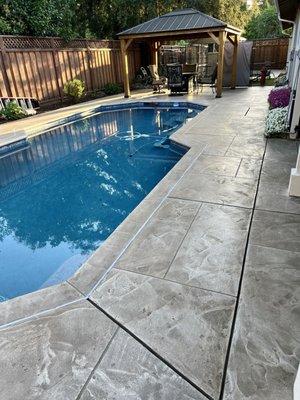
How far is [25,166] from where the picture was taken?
611cm

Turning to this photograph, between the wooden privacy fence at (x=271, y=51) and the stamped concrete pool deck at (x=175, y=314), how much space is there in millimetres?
18378

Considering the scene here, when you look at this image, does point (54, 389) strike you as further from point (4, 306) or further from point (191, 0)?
point (191, 0)

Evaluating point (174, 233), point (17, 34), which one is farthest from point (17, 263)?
point (17, 34)

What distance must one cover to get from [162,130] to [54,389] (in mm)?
7218

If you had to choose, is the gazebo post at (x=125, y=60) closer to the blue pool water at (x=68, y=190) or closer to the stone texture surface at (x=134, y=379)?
the blue pool water at (x=68, y=190)

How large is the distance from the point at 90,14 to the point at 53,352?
16.3 m

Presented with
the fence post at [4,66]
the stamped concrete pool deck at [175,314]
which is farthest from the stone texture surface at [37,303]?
the fence post at [4,66]

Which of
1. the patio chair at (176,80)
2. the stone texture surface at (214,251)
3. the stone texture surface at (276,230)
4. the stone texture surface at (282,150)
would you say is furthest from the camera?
the patio chair at (176,80)

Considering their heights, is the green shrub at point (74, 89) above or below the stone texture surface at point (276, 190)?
above

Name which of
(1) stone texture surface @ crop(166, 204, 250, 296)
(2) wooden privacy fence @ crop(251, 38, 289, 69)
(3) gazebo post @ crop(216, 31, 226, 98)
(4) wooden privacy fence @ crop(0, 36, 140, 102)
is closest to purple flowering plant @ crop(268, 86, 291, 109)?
(3) gazebo post @ crop(216, 31, 226, 98)

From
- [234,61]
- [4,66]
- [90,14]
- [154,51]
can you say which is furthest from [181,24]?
[90,14]

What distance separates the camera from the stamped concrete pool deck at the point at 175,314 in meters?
1.58

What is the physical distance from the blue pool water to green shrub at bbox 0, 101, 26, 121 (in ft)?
5.02

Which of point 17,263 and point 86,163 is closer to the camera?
point 17,263
